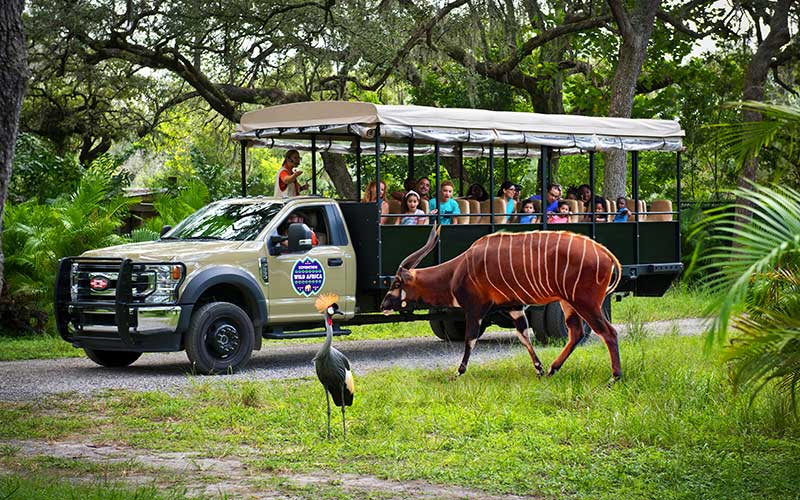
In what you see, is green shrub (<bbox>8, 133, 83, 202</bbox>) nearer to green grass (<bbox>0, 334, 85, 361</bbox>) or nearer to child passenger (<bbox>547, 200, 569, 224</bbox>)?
green grass (<bbox>0, 334, 85, 361</bbox>)

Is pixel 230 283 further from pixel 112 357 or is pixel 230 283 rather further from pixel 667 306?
pixel 667 306

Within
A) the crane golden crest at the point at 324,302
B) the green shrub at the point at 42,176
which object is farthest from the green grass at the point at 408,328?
the crane golden crest at the point at 324,302

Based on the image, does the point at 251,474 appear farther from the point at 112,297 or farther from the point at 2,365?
the point at 2,365

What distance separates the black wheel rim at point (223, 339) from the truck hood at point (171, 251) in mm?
770

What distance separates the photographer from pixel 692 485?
7746 millimetres

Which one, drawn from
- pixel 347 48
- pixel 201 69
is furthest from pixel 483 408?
pixel 201 69

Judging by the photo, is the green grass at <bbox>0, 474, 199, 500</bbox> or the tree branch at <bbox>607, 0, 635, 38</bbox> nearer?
the green grass at <bbox>0, 474, 199, 500</bbox>

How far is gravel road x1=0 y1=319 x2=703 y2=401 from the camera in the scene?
495 inches

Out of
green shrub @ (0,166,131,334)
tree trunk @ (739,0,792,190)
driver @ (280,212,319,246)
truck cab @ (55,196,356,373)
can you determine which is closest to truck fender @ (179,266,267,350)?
truck cab @ (55,196,356,373)

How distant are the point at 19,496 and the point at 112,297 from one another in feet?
21.1

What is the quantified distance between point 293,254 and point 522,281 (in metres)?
2.87

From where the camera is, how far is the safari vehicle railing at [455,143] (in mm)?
14445

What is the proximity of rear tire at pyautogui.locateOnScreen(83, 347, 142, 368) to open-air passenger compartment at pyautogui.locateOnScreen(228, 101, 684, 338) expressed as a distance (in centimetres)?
279

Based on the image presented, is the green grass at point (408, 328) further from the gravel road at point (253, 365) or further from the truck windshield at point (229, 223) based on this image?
the truck windshield at point (229, 223)
